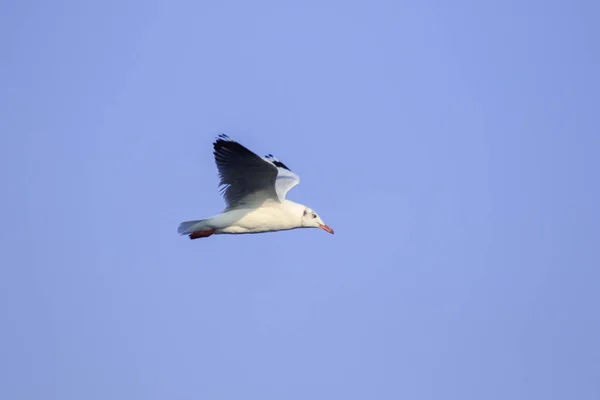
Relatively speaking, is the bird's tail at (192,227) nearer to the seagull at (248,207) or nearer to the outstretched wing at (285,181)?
the seagull at (248,207)

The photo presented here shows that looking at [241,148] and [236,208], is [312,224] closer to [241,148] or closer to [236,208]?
Result: [236,208]

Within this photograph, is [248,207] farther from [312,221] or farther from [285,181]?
[285,181]

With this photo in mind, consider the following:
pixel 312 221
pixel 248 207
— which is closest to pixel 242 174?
pixel 248 207

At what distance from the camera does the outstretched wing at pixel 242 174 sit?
1667cm

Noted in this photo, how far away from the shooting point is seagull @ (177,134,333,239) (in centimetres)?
1706

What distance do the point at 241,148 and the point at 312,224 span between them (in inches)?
102

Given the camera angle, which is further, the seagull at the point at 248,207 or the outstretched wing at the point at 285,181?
the outstretched wing at the point at 285,181

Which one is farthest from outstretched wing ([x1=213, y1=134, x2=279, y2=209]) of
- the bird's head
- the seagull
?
the bird's head

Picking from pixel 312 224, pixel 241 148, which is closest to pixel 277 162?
pixel 312 224

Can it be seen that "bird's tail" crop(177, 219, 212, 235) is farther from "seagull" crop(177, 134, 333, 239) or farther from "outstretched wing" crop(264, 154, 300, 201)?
"outstretched wing" crop(264, 154, 300, 201)

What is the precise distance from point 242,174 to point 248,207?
806mm

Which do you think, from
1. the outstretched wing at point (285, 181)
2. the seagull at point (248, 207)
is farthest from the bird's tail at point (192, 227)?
the outstretched wing at point (285, 181)

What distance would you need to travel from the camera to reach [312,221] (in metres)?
18.4

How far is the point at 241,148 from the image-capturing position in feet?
54.0
